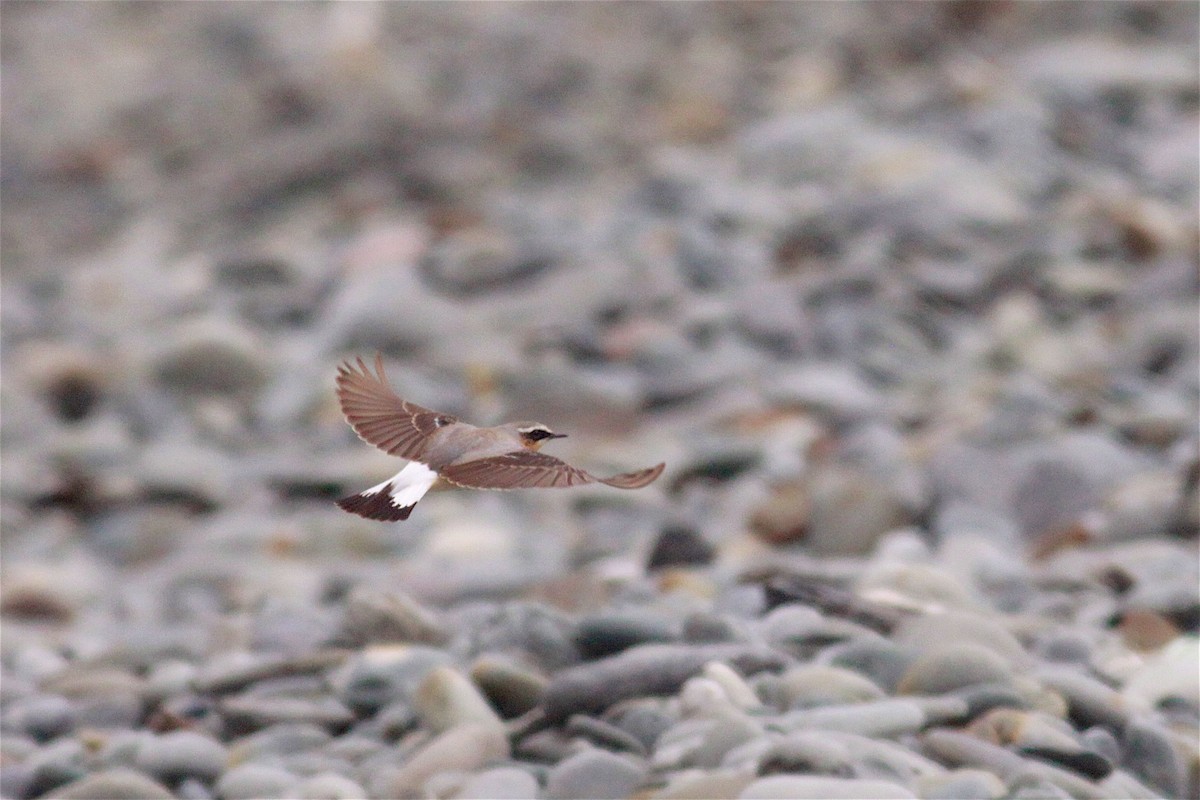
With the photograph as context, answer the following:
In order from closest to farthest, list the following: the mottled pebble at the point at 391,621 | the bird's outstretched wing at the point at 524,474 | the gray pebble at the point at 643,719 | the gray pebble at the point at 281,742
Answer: the bird's outstretched wing at the point at 524,474 → the gray pebble at the point at 643,719 → the gray pebble at the point at 281,742 → the mottled pebble at the point at 391,621

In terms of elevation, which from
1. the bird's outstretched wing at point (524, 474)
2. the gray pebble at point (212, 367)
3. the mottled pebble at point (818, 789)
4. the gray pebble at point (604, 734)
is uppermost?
the gray pebble at point (212, 367)

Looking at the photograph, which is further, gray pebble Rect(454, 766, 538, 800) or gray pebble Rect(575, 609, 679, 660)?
gray pebble Rect(575, 609, 679, 660)

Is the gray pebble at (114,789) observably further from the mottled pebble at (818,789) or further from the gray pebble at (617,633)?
the mottled pebble at (818,789)

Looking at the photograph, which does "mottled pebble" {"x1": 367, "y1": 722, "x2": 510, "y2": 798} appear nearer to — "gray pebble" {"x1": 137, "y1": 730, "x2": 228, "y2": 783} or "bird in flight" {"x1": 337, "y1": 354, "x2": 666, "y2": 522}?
"gray pebble" {"x1": 137, "y1": 730, "x2": 228, "y2": 783}

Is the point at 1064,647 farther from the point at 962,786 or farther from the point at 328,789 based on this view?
the point at 328,789

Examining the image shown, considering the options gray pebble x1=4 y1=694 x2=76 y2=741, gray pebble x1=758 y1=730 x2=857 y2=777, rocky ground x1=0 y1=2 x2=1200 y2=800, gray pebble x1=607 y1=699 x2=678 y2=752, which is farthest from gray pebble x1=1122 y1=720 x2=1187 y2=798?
gray pebble x1=4 y1=694 x2=76 y2=741

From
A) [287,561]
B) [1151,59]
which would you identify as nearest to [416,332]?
[287,561]

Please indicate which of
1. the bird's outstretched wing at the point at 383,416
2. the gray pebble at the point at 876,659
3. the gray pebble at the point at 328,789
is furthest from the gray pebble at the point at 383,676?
the bird's outstretched wing at the point at 383,416

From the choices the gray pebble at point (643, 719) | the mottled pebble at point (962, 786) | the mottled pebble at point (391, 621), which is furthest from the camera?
the mottled pebble at point (391, 621)
